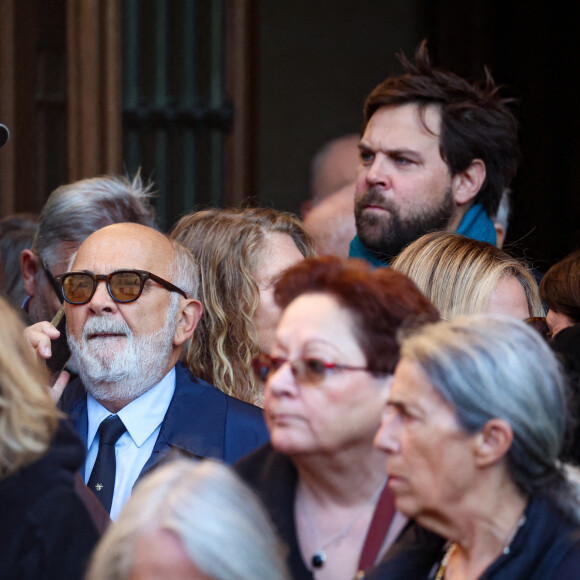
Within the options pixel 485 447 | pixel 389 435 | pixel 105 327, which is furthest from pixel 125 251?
pixel 485 447

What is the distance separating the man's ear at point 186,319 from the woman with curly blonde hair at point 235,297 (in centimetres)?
19

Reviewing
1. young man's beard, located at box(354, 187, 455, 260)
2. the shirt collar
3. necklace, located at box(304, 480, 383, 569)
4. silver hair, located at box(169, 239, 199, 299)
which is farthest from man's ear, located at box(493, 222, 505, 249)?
necklace, located at box(304, 480, 383, 569)

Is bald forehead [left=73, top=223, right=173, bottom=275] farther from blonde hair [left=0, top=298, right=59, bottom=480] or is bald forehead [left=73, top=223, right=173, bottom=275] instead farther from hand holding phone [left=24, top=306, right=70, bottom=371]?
blonde hair [left=0, top=298, right=59, bottom=480]

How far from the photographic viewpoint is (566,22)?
5.53 m

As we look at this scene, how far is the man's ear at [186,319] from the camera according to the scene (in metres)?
3.24

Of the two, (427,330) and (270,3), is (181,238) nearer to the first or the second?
(427,330)

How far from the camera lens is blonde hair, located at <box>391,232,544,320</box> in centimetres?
310

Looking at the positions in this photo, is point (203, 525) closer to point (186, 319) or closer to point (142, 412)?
point (142, 412)

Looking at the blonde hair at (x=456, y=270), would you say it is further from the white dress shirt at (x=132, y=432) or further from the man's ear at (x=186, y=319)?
the white dress shirt at (x=132, y=432)

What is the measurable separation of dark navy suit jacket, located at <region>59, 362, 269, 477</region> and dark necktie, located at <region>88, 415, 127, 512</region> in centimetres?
8

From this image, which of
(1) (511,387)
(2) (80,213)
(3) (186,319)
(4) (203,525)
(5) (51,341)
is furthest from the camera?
(2) (80,213)

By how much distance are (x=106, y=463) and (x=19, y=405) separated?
34.4 inches

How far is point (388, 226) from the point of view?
13.3 feet

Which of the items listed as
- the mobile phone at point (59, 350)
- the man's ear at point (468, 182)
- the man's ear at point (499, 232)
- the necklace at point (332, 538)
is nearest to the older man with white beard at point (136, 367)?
the mobile phone at point (59, 350)
